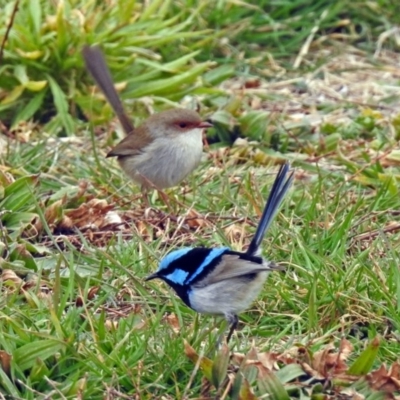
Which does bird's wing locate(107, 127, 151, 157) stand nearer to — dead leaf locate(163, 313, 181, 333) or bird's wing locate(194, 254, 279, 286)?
dead leaf locate(163, 313, 181, 333)

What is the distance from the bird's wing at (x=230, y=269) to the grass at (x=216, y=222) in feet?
0.70

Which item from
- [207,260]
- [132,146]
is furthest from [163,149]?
[207,260]

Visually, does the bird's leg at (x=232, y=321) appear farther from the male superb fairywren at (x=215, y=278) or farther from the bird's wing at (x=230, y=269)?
the bird's wing at (x=230, y=269)

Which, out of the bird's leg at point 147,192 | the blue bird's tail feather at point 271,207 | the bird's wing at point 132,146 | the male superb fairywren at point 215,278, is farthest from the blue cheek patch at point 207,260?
the bird's wing at point 132,146

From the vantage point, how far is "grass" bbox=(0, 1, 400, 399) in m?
4.12

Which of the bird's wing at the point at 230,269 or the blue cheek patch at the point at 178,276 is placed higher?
the blue cheek patch at the point at 178,276

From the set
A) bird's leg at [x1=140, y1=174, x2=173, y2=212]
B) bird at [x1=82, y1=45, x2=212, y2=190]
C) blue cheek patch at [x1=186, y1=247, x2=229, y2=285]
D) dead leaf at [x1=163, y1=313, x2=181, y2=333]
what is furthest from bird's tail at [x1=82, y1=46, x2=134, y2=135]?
blue cheek patch at [x1=186, y1=247, x2=229, y2=285]

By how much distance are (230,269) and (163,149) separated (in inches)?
96.5

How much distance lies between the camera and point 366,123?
7609mm

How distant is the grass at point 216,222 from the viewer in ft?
13.5

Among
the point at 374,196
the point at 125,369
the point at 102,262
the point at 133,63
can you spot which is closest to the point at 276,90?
the point at 133,63

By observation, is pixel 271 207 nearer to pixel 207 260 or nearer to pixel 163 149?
pixel 207 260

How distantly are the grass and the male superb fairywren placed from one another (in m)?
0.12

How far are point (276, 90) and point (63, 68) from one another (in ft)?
5.95
